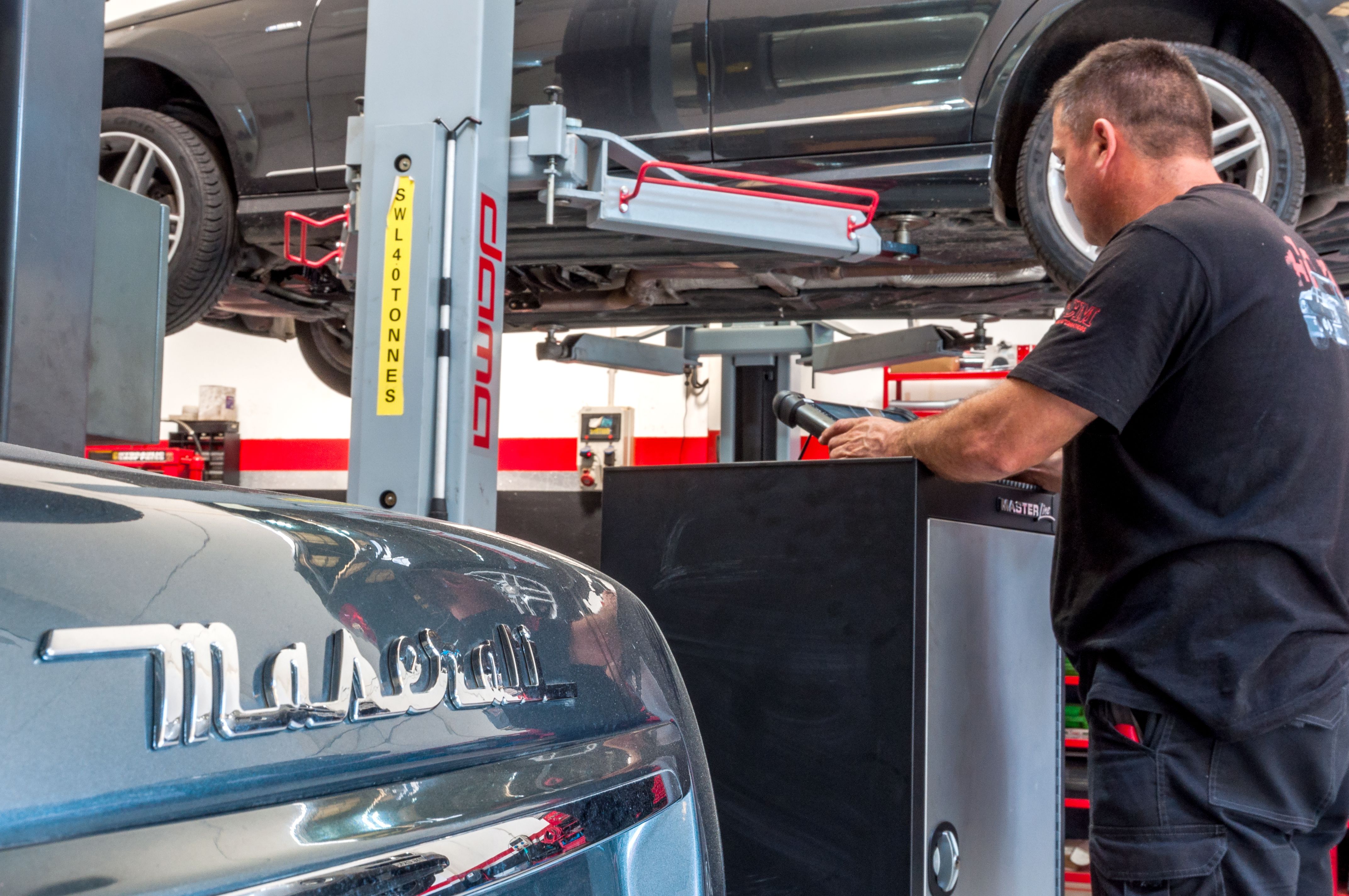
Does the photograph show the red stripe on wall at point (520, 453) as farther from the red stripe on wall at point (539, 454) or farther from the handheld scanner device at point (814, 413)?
the handheld scanner device at point (814, 413)

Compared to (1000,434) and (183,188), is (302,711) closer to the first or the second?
(1000,434)

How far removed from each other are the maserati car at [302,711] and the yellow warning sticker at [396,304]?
1.15 meters

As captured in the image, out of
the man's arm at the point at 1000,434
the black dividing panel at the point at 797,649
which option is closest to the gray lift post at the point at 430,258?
the black dividing panel at the point at 797,649

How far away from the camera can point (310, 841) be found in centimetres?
35

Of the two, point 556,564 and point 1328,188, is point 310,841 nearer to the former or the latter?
point 556,564

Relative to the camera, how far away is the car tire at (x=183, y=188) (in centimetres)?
288

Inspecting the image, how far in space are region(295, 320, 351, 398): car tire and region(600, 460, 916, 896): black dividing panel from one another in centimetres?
329

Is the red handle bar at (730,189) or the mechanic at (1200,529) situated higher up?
the red handle bar at (730,189)

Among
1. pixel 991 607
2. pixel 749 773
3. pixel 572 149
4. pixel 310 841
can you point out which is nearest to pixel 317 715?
pixel 310 841

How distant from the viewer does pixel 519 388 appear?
22.8ft

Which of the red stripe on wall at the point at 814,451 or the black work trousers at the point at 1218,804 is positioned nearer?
the black work trousers at the point at 1218,804

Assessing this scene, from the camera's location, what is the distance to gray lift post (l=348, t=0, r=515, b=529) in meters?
1.64

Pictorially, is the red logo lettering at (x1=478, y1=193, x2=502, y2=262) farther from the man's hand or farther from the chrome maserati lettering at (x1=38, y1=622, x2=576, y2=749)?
the chrome maserati lettering at (x1=38, y1=622, x2=576, y2=749)

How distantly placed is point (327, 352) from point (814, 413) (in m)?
3.39
